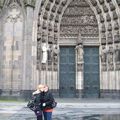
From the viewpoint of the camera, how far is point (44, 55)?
2502 cm

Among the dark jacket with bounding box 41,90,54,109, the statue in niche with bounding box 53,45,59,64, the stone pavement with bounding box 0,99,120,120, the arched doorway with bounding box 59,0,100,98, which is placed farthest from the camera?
the arched doorway with bounding box 59,0,100,98

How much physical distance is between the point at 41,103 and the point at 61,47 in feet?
58.6

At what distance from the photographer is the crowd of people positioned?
8805 mm

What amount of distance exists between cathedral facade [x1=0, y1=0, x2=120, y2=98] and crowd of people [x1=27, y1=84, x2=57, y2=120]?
1486cm

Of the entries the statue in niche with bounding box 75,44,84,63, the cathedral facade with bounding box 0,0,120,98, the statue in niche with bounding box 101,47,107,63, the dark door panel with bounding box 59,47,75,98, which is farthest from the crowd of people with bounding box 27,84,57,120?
the statue in niche with bounding box 101,47,107,63

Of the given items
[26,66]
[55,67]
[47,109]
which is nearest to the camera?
[47,109]

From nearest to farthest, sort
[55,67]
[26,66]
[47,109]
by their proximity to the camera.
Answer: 1. [47,109]
2. [26,66]
3. [55,67]

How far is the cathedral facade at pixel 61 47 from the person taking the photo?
2462 centimetres

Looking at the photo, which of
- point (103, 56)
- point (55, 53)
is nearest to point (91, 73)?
point (103, 56)

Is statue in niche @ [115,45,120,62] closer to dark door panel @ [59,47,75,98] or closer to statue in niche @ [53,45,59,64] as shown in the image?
dark door panel @ [59,47,75,98]

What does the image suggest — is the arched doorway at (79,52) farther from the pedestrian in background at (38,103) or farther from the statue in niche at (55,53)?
the pedestrian in background at (38,103)

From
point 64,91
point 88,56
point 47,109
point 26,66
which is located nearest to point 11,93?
point 26,66

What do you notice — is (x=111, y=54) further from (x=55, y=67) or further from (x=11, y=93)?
(x=11, y=93)

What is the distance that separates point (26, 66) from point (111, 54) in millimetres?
6149
